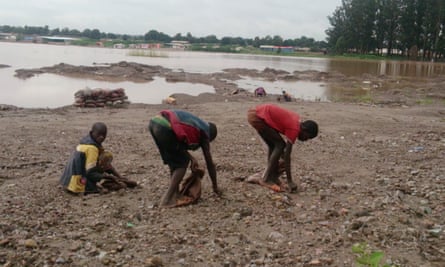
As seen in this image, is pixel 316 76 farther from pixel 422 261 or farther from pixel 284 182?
pixel 422 261

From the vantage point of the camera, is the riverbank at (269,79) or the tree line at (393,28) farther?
the tree line at (393,28)

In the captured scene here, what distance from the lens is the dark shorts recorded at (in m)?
4.96

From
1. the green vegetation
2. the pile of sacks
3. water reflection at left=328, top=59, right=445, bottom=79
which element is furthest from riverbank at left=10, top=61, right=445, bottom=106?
the green vegetation

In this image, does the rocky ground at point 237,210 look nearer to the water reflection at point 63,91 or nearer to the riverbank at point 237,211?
the riverbank at point 237,211

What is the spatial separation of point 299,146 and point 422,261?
483 cm

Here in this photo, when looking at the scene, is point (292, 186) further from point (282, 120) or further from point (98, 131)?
point (98, 131)

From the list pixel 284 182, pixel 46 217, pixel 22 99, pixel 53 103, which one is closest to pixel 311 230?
pixel 284 182

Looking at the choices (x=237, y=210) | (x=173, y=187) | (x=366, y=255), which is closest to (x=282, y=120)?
(x=237, y=210)

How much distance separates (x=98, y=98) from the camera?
15.1m

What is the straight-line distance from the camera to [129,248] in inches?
157

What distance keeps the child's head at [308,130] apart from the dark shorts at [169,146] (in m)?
1.59

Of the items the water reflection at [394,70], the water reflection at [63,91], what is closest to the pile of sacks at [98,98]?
the water reflection at [63,91]

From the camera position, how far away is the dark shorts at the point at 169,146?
4.96 meters

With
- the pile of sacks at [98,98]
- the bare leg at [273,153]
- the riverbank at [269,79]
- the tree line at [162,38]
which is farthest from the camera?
the tree line at [162,38]
